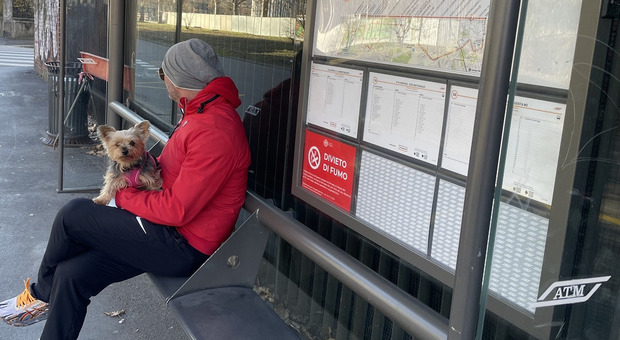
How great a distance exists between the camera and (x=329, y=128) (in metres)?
2.94

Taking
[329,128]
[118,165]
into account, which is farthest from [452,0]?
[118,165]

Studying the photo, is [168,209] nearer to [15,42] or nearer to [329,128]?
[329,128]

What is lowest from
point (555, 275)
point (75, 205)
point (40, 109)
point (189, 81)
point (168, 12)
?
point (40, 109)

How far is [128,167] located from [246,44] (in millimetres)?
1292

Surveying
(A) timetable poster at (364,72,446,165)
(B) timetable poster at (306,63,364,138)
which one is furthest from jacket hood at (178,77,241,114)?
(A) timetable poster at (364,72,446,165)

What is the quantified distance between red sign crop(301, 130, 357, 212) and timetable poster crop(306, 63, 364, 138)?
7 centimetres

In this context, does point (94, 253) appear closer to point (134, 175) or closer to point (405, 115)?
point (134, 175)

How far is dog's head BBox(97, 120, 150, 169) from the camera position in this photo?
122 inches

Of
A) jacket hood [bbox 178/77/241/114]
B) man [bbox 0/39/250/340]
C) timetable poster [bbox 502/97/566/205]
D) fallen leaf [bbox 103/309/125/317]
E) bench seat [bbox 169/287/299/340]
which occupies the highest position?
timetable poster [bbox 502/97/566/205]

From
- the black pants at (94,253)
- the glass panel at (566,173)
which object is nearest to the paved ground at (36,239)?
the black pants at (94,253)

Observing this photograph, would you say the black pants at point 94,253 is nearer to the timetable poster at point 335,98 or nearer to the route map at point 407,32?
Result: the timetable poster at point 335,98

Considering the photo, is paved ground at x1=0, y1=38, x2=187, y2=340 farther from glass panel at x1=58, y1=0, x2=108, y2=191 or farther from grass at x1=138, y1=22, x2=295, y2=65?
grass at x1=138, y1=22, x2=295, y2=65

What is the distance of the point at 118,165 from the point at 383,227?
1358 mm

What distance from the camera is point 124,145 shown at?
10.2ft
